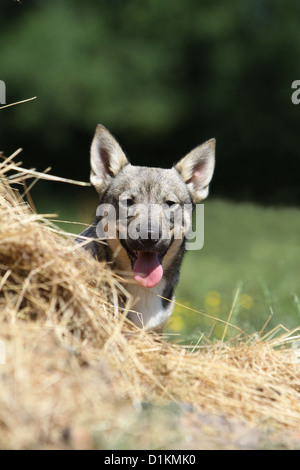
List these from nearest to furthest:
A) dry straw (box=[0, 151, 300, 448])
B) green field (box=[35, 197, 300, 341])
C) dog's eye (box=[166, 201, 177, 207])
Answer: dry straw (box=[0, 151, 300, 448]) < dog's eye (box=[166, 201, 177, 207]) < green field (box=[35, 197, 300, 341])

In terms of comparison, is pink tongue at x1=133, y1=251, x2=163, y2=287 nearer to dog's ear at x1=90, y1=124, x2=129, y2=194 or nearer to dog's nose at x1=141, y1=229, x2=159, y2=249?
dog's nose at x1=141, y1=229, x2=159, y2=249

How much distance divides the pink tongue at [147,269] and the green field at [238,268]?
80cm

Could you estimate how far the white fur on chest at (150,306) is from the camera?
4.64 metres

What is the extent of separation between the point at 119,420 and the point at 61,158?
10.9 meters

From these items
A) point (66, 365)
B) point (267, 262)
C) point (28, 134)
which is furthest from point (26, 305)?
point (28, 134)

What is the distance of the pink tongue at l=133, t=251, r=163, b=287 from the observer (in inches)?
175

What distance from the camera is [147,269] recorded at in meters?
4.52

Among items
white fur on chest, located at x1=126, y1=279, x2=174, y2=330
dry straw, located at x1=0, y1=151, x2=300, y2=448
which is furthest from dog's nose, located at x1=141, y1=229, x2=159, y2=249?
dry straw, located at x1=0, y1=151, x2=300, y2=448

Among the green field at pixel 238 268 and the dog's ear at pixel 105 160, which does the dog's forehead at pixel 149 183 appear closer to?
the dog's ear at pixel 105 160

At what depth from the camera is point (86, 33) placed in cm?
1288

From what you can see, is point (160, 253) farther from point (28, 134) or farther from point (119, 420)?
point (28, 134)

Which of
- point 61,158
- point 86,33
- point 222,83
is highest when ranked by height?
→ point 86,33

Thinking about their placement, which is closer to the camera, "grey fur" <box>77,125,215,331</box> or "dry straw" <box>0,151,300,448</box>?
"dry straw" <box>0,151,300,448</box>

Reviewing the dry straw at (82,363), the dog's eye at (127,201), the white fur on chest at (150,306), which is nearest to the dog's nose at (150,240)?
the white fur on chest at (150,306)
